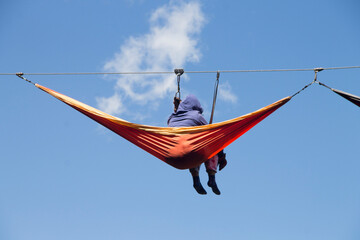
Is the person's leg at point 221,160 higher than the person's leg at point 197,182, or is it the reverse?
the person's leg at point 221,160

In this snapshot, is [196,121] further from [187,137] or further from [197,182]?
[197,182]

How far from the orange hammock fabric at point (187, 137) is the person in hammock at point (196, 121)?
1.58ft

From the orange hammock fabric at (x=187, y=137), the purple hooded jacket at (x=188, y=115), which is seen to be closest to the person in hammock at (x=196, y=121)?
the purple hooded jacket at (x=188, y=115)

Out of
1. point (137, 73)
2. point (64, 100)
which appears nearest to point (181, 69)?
point (137, 73)

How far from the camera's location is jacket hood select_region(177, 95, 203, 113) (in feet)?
24.5

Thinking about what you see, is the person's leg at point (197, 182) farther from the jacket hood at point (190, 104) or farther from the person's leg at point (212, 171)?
the jacket hood at point (190, 104)

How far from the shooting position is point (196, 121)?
24.0 feet

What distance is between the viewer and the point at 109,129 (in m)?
7.23

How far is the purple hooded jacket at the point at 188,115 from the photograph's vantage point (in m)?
7.30

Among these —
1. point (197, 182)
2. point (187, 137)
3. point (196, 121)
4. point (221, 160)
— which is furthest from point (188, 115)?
point (197, 182)

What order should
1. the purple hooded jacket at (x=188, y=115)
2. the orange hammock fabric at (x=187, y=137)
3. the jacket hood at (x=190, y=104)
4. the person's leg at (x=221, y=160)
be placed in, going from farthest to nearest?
1. the person's leg at (x=221, y=160)
2. the jacket hood at (x=190, y=104)
3. the purple hooded jacket at (x=188, y=115)
4. the orange hammock fabric at (x=187, y=137)

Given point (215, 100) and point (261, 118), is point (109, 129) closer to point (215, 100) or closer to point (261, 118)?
point (215, 100)

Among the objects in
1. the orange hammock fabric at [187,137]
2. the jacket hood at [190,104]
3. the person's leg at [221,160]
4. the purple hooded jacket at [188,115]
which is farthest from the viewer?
the person's leg at [221,160]

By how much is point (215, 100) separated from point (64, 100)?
84.4 inches
